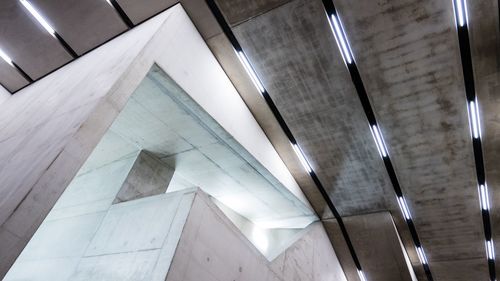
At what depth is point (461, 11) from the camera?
4785 millimetres

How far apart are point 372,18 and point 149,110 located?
4.69 m

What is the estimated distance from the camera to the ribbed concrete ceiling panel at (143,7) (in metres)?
5.31

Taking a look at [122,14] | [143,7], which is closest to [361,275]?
[143,7]

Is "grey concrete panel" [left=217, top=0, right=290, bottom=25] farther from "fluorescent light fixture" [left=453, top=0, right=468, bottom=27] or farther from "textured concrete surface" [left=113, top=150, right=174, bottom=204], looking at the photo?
"textured concrete surface" [left=113, top=150, right=174, bottom=204]

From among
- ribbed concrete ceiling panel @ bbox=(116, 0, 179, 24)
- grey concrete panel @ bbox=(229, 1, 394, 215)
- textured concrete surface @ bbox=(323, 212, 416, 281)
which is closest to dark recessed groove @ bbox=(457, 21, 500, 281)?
grey concrete panel @ bbox=(229, 1, 394, 215)

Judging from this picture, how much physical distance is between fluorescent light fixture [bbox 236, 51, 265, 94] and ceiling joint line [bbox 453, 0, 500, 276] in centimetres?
382

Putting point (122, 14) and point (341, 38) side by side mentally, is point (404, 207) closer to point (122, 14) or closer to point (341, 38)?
point (341, 38)

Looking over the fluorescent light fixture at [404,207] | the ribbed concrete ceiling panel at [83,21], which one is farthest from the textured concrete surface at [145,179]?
the fluorescent light fixture at [404,207]

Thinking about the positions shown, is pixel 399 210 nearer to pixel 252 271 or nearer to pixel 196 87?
pixel 252 271

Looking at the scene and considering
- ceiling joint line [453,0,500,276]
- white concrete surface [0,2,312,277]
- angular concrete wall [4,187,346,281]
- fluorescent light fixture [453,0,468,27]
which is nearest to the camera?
white concrete surface [0,2,312,277]

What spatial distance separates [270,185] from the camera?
7.79 m

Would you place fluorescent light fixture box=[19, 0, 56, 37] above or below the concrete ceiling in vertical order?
below

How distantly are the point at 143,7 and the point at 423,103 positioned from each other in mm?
6168

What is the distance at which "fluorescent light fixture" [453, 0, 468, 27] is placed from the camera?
15.5 ft
